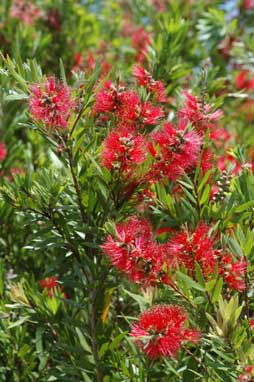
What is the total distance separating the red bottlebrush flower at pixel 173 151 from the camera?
172 centimetres

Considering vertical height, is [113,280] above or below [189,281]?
below

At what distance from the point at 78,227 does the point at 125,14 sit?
354 cm

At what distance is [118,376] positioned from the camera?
185 centimetres

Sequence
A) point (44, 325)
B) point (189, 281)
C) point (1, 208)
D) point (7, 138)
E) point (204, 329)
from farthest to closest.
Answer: point (7, 138)
point (1, 208)
point (44, 325)
point (204, 329)
point (189, 281)

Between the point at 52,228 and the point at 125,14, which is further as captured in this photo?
the point at 125,14

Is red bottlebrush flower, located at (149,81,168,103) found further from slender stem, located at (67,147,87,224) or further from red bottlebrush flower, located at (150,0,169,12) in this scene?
red bottlebrush flower, located at (150,0,169,12)

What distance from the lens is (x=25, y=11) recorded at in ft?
12.5

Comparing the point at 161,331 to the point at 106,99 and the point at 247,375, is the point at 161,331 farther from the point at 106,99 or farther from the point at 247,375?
the point at 106,99

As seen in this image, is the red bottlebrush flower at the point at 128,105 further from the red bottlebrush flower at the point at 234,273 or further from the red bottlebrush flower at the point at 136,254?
the red bottlebrush flower at the point at 234,273

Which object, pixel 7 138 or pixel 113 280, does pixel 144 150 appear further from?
pixel 7 138

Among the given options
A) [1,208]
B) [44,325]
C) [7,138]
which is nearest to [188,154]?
[44,325]

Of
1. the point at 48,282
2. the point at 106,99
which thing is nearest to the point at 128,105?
the point at 106,99

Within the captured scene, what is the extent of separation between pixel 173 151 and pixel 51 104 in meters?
0.36

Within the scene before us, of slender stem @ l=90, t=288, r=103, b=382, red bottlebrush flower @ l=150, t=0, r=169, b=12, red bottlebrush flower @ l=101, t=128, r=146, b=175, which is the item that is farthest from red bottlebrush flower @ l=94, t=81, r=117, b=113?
red bottlebrush flower @ l=150, t=0, r=169, b=12
